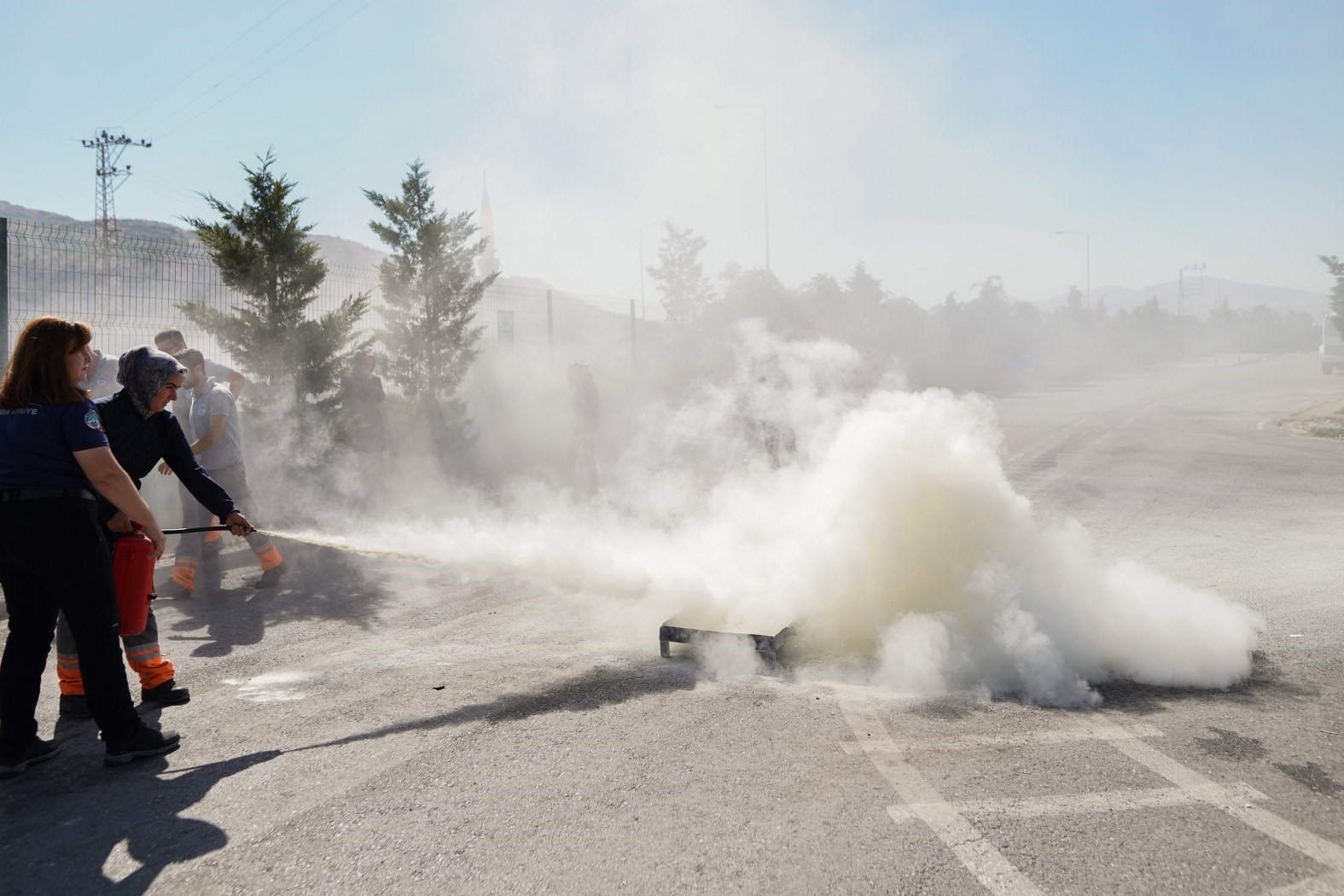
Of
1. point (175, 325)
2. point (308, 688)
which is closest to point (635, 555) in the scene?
point (308, 688)

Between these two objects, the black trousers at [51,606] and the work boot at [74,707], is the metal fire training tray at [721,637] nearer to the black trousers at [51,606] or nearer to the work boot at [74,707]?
the black trousers at [51,606]

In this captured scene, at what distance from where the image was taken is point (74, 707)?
4117mm

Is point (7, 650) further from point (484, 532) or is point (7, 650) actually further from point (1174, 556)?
point (1174, 556)

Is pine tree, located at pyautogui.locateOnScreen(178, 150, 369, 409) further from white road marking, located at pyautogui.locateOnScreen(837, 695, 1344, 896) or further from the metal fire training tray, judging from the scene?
white road marking, located at pyautogui.locateOnScreen(837, 695, 1344, 896)

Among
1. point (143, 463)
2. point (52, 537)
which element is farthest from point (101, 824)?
point (143, 463)

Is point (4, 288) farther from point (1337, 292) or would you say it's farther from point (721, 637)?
point (1337, 292)

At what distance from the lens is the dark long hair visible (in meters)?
3.48

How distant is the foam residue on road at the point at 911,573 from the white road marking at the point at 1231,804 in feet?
1.93

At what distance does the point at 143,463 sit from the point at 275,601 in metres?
2.69

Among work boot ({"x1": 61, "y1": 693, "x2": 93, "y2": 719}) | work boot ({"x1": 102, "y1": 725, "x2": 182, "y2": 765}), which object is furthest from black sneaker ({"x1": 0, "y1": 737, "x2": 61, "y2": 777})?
work boot ({"x1": 61, "y1": 693, "x2": 93, "y2": 719})

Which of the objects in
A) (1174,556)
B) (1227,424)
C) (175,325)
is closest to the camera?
(1174,556)

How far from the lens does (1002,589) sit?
4.72m

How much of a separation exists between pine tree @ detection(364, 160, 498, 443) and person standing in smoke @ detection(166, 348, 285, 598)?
247 inches

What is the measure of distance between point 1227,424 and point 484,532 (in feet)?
63.8
